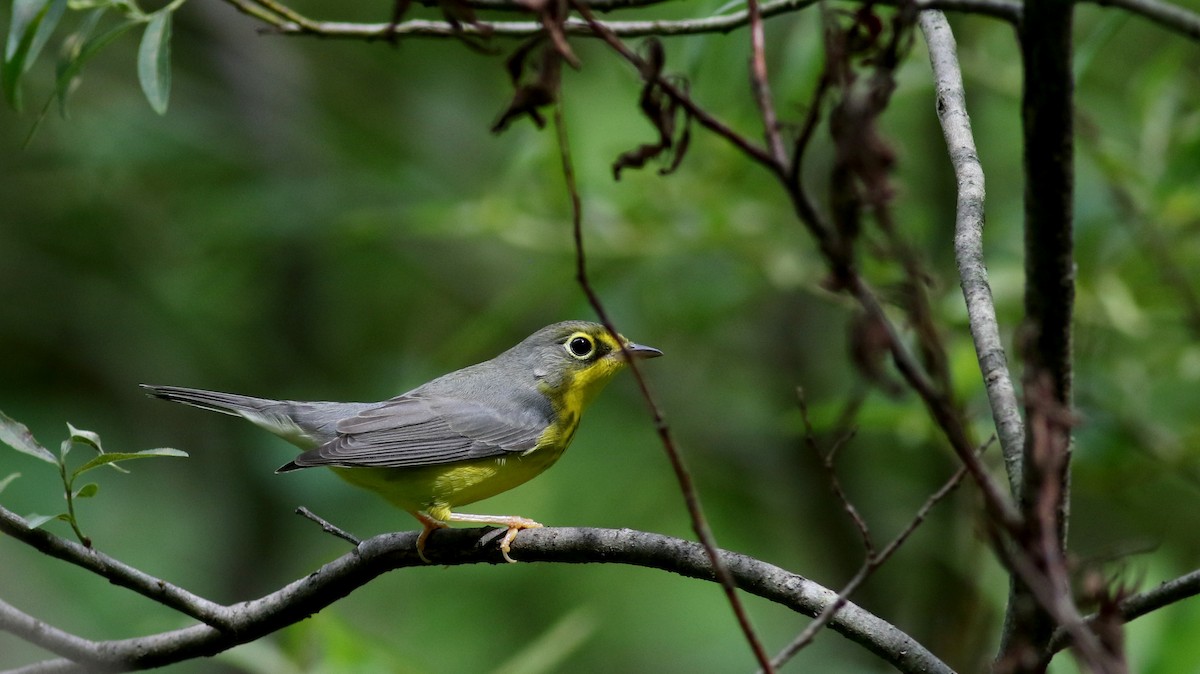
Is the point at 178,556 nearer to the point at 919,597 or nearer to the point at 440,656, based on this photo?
the point at 440,656

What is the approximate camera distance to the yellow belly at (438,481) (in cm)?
532

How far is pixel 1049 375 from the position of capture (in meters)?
1.90

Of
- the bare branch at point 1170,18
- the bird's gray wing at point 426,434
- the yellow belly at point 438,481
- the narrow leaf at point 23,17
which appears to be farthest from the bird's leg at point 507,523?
the bare branch at point 1170,18

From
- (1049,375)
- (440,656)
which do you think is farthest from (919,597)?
(1049,375)

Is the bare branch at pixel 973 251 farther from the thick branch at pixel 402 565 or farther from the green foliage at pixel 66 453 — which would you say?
the green foliage at pixel 66 453

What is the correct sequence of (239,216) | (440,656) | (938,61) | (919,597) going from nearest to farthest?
(938,61)
(239,216)
(919,597)
(440,656)

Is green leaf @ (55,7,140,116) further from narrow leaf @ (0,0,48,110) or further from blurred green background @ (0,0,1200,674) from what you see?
blurred green background @ (0,0,1200,674)

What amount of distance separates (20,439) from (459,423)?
2809 millimetres

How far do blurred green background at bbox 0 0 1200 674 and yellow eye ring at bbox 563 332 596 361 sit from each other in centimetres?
45

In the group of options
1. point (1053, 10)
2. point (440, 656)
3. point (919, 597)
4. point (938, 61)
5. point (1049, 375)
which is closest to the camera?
point (1053, 10)

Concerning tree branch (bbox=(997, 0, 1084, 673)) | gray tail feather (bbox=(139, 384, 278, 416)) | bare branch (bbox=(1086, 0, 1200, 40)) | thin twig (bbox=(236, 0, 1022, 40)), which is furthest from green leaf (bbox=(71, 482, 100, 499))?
bare branch (bbox=(1086, 0, 1200, 40))

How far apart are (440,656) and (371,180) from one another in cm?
385

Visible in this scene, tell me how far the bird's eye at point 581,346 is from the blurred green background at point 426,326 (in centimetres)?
46

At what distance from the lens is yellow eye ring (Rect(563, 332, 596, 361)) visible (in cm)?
612
